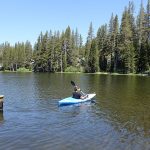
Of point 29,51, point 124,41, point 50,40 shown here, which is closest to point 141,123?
point 124,41

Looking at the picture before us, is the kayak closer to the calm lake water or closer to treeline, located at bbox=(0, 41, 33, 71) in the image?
the calm lake water

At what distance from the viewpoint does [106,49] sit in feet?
407

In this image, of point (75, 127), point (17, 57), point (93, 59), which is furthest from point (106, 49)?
point (75, 127)

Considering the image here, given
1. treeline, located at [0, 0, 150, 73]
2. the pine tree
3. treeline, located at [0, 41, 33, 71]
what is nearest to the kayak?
treeline, located at [0, 0, 150, 73]

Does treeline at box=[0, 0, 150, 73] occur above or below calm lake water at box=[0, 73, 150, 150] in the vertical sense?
above

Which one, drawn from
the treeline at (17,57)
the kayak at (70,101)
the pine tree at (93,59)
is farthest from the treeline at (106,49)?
the kayak at (70,101)

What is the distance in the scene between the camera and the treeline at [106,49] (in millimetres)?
109438

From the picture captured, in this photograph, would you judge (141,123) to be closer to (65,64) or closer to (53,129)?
(53,129)

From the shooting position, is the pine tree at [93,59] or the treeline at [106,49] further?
the pine tree at [93,59]

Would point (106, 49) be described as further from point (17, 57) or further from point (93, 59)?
point (17, 57)

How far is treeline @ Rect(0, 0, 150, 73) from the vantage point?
359ft

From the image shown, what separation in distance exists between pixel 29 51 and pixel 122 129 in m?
152

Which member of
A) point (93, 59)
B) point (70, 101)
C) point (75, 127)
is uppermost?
point (93, 59)

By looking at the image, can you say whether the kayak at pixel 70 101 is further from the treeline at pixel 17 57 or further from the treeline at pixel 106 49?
the treeline at pixel 17 57
